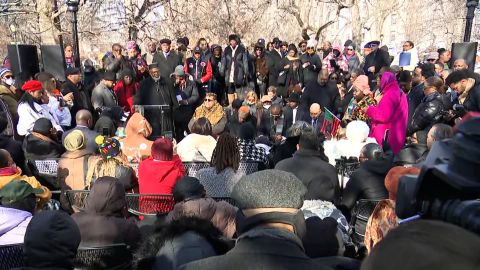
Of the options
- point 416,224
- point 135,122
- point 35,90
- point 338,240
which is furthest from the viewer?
point 35,90

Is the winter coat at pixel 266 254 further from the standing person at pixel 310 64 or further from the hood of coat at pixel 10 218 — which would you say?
the standing person at pixel 310 64

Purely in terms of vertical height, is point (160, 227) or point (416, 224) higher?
point (416, 224)

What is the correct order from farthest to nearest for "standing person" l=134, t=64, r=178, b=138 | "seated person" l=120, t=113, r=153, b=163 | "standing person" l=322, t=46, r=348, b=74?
"standing person" l=322, t=46, r=348, b=74
"standing person" l=134, t=64, r=178, b=138
"seated person" l=120, t=113, r=153, b=163

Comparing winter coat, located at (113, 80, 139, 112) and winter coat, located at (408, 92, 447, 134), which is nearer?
winter coat, located at (408, 92, 447, 134)

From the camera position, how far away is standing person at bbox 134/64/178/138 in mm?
8992

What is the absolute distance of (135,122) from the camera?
5797 millimetres

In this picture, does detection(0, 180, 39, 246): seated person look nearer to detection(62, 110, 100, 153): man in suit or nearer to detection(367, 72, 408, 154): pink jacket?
detection(62, 110, 100, 153): man in suit

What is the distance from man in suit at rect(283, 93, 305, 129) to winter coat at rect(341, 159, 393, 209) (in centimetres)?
424

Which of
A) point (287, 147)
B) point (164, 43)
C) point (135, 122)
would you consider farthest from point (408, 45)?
point (135, 122)

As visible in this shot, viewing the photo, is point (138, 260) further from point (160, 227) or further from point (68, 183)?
point (68, 183)

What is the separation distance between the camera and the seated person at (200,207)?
343 cm

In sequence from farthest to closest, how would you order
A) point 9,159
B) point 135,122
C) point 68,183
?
point 135,122
point 68,183
point 9,159

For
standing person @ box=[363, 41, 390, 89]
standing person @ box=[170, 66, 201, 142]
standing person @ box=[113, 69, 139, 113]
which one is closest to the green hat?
standing person @ box=[113, 69, 139, 113]

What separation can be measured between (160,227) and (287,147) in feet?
10.9
